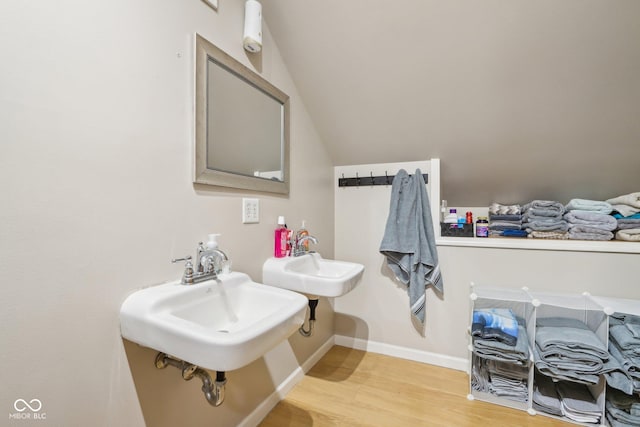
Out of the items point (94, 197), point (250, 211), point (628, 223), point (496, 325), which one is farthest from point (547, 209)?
point (94, 197)

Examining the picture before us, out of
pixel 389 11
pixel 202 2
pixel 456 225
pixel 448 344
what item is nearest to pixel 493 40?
pixel 389 11

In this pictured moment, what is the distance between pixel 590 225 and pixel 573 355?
2.63ft

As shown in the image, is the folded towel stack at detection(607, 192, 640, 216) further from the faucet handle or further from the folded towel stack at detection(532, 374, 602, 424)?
the faucet handle

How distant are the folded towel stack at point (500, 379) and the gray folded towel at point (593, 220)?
948mm

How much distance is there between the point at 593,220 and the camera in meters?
1.68

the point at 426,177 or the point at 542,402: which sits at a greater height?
the point at 426,177

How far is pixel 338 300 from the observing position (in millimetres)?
2312

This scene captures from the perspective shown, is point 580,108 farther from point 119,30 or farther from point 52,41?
point 52,41

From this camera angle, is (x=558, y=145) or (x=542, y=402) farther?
(x=558, y=145)

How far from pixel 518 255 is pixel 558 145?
714 millimetres

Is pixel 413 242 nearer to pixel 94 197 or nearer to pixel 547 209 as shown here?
pixel 547 209

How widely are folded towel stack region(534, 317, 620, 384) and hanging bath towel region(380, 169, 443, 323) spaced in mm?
617

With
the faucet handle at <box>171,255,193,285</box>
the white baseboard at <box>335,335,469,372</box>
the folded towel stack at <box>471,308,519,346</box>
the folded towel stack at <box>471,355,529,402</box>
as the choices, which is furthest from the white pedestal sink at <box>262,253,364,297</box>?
the folded towel stack at <box>471,355,529,402</box>

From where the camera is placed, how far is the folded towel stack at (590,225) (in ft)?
5.38
